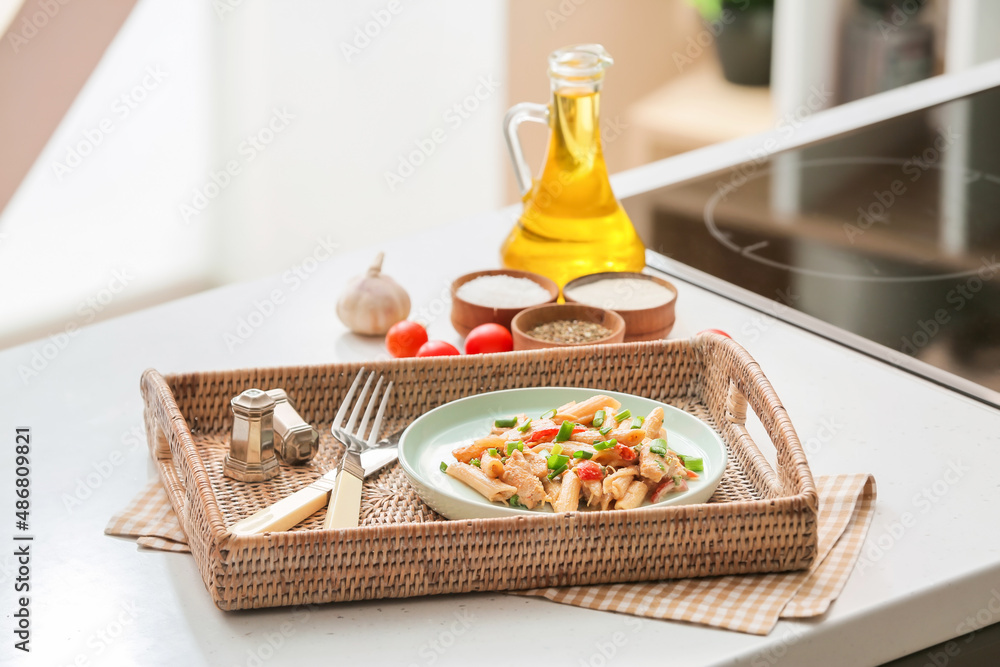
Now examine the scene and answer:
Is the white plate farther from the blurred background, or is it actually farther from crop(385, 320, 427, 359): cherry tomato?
the blurred background

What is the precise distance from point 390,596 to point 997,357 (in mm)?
675

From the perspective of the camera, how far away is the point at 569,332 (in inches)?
42.0

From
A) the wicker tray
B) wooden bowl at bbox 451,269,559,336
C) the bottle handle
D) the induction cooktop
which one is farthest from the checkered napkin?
the bottle handle

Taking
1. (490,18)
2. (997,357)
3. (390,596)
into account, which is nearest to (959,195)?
(997,357)

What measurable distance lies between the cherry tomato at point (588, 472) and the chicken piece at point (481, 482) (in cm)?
5

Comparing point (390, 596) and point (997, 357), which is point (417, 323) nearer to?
point (390, 596)

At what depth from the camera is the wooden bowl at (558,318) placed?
3.42ft

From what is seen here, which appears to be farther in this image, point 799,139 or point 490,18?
point 490,18

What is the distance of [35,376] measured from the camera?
1.09 meters

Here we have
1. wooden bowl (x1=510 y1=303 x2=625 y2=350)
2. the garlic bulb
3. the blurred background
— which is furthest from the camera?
the blurred background

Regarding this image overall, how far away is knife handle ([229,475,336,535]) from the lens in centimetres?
75

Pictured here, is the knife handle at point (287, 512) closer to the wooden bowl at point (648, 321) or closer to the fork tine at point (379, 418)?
the fork tine at point (379, 418)

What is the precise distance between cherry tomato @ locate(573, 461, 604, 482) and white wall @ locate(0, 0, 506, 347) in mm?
2231

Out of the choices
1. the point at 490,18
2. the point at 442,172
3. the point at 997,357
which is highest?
the point at 490,18
